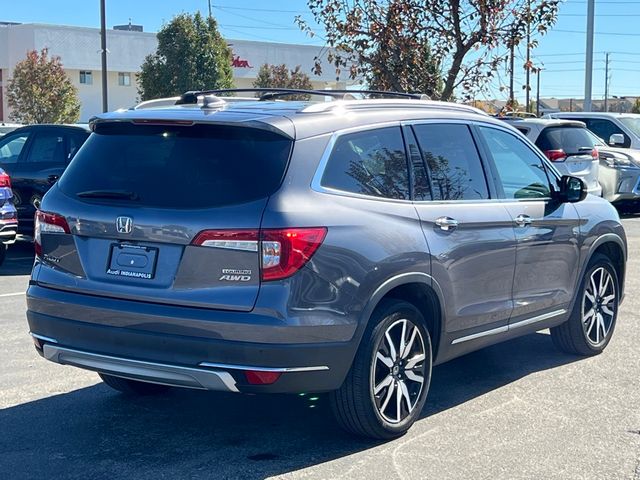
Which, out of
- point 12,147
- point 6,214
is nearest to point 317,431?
point 6,214

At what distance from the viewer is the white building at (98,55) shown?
52.8 m

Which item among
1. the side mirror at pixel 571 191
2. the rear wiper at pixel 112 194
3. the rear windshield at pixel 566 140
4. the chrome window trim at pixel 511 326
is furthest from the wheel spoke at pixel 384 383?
the rear windshield at pixel 566 140

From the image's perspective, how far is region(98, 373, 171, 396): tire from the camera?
5965 millimetres

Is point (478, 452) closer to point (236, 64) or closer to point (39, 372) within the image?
point (39, 372)

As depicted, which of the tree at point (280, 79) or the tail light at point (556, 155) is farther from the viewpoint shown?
the tree at point (280, 79)

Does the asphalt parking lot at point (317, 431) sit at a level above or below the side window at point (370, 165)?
below

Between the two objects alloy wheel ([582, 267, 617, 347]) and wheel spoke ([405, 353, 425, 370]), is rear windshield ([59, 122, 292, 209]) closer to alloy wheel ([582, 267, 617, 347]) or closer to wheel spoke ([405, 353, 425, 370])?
wheel spoke ([405, 353, 425, 370])

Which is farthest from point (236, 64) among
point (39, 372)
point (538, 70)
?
point (39, 372)

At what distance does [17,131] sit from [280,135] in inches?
374

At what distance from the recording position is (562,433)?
5.46 meters

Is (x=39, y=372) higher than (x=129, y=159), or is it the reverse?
(x=129, y=159)

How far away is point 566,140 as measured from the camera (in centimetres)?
1510

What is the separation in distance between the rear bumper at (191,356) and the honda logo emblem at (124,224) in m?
0.40

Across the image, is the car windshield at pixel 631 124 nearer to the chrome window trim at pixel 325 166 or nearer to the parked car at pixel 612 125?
the parked car at pixel 612 125
